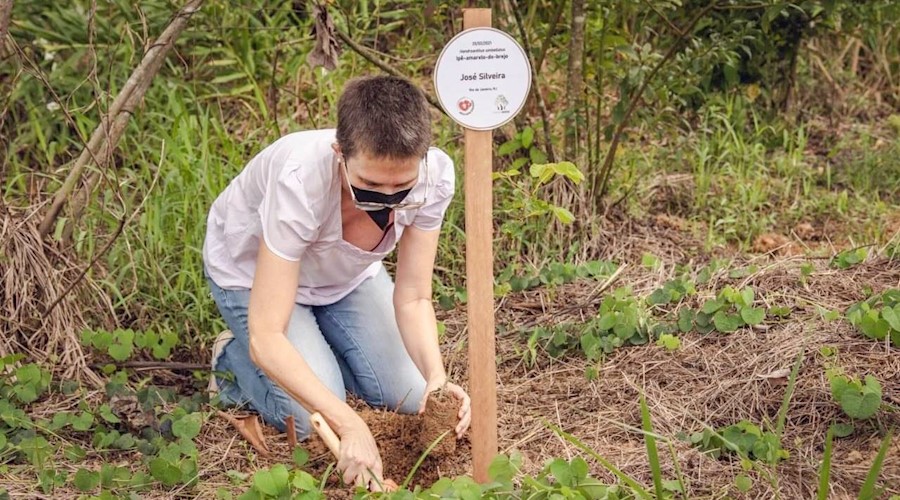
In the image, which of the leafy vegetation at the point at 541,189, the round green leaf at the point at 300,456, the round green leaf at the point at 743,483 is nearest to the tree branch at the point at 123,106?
the leafy vegetation at the point at 541,189

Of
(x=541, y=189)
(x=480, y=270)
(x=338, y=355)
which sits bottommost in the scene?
(x=338, y=355)

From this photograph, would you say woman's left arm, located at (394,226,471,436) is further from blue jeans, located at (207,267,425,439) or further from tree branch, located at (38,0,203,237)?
tree branch, located at (38,0,203,237)

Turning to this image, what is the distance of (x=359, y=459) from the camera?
249cm

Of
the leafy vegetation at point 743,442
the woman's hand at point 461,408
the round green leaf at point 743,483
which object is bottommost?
the leafy vegetation at point 743,442

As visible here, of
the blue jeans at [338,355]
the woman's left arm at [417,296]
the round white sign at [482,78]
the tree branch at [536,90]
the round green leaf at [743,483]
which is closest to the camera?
the round white sign at [482,78]

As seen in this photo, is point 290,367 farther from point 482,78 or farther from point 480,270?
point 482,78

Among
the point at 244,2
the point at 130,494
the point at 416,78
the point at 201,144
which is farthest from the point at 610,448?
the point at 244,2

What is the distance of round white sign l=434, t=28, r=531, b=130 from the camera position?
2.31 m

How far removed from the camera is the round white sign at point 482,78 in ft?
7.57

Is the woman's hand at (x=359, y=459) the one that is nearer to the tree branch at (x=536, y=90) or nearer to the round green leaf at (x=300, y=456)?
the round green leaf at (x=300, y=456)

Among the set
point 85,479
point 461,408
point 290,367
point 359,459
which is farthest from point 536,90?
point 85,479

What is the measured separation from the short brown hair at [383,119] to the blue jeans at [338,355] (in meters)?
0.78

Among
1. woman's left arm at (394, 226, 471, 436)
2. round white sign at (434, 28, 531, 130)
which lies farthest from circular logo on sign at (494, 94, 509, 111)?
woman's left arm at (394, 226, 471, 436)

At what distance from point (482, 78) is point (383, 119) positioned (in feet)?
0.86
